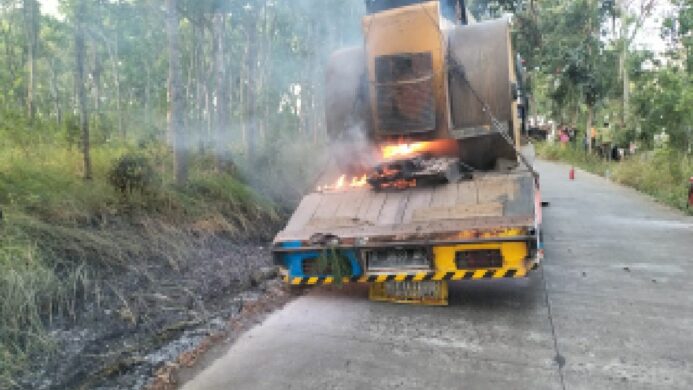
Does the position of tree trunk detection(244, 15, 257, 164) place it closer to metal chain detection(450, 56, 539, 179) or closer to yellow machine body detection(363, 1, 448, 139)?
yellow machine body detection(363, 1, 448, 139)

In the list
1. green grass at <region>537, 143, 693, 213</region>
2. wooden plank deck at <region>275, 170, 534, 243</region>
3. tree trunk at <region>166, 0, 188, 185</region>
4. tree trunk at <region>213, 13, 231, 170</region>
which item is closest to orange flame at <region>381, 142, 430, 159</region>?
wooden plank deck at <region>275, 170, 534, 243</region>

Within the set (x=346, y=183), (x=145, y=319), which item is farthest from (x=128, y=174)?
Answer: (x=346, y=183)

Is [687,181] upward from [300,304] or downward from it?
upward

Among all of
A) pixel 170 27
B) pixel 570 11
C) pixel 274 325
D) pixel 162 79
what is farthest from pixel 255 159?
pixel 162 79

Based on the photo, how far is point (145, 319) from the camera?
14.1ft

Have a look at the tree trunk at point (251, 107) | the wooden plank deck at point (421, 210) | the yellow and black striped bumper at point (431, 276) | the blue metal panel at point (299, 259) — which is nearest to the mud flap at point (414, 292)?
the yellow and black striped bumper at point (431, 276)

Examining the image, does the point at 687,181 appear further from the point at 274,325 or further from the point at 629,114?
the point at 274,325

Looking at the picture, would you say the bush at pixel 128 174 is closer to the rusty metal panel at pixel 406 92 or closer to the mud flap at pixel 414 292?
the rusty metal panel at pixel 406 92

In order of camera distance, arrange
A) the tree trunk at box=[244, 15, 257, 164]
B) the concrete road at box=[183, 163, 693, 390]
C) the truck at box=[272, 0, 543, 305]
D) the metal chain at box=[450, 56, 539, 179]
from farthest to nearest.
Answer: the tree trunk at box=[244, 15, 257, 164], the metal chain at box=[450, 56, 539, 179], the truck at box=[272, 0, 543, 305], the concrete road at box=[183, 163, 693, 390]

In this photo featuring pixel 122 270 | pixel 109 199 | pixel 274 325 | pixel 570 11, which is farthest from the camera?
pixel 570 11

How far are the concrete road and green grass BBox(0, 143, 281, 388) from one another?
5.28 ft

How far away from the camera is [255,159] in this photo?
10.3 meters

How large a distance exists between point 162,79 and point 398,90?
30.2 meters

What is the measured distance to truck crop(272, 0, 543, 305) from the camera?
4086 millimetres
